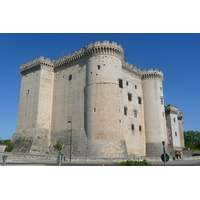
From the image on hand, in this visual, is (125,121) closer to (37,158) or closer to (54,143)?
(54,143)

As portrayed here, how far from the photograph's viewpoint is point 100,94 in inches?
1204

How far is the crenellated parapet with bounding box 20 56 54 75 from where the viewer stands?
1483 inches

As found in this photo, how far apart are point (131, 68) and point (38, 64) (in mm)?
17196

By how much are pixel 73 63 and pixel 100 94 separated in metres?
9.17

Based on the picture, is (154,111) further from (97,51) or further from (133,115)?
(97,51)

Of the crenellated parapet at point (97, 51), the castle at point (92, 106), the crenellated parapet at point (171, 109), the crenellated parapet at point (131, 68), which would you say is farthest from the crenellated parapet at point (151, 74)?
the crenellated parapet at point (171, 109)

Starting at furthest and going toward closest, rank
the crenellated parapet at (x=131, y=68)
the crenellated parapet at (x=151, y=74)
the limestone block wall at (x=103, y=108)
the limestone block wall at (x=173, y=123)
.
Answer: the limestone block wall at (x=173, y=123) → the crenellated parapet at (x=151, y=74) → the crenellated parapet at (x=131, y=68) → the limestone block wall at (x=103, y=108)

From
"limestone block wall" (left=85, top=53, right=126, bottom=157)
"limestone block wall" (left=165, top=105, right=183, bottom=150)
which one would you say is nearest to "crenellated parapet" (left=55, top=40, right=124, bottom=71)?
"limestone block wall" (left=85, top=53, right=126, bottom=157)

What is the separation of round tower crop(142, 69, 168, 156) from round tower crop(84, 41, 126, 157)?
10.7 m

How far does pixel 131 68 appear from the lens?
1612 inches

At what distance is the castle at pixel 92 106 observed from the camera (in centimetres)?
2988

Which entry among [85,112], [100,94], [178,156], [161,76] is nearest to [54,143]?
[85,112]

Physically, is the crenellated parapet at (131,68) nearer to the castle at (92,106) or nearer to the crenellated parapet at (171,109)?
the castle at (92,106)

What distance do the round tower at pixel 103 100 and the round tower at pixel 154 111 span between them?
10.7m
